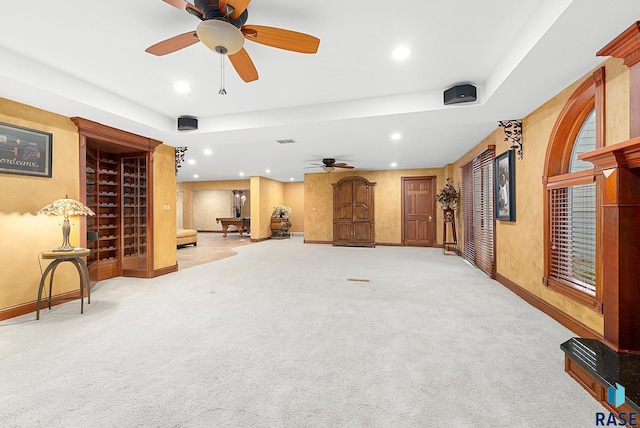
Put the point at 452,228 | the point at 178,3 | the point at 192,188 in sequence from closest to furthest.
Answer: the point at 178,3
the point at 452,228
the point at 192,188

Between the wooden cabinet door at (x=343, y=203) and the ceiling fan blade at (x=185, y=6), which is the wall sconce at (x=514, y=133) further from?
the wooden cabinet door at (x=343, y=203)

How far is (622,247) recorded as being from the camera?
7.11ft

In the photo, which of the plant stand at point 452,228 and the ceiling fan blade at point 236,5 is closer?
the ceiling fan blade at point 236,5

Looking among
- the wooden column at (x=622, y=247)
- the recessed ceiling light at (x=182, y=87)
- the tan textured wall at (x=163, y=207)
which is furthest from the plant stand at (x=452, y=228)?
the recessed ceiling light at (x=182, y=87)

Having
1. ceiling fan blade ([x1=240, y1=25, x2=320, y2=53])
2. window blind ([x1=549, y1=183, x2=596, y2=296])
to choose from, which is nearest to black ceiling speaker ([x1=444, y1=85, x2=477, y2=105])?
window blind ([x1=549, y1=183, x2=596, y2=296])

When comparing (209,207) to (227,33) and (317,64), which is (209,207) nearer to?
(317,64)

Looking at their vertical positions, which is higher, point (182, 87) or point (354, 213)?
point (182, 87)

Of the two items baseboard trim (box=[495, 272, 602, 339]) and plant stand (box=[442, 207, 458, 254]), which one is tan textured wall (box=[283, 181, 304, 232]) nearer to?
plant stand (box=[442, 207, 458, 254])

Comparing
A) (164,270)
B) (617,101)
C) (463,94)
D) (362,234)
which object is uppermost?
(463,94)

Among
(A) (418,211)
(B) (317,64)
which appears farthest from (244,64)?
(A) (418,211)

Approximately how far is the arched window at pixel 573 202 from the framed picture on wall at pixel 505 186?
842 mm

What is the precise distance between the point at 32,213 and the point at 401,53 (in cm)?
441

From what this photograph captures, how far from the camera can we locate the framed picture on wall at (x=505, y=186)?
13.5 feet

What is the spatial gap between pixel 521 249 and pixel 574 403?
255 cm
